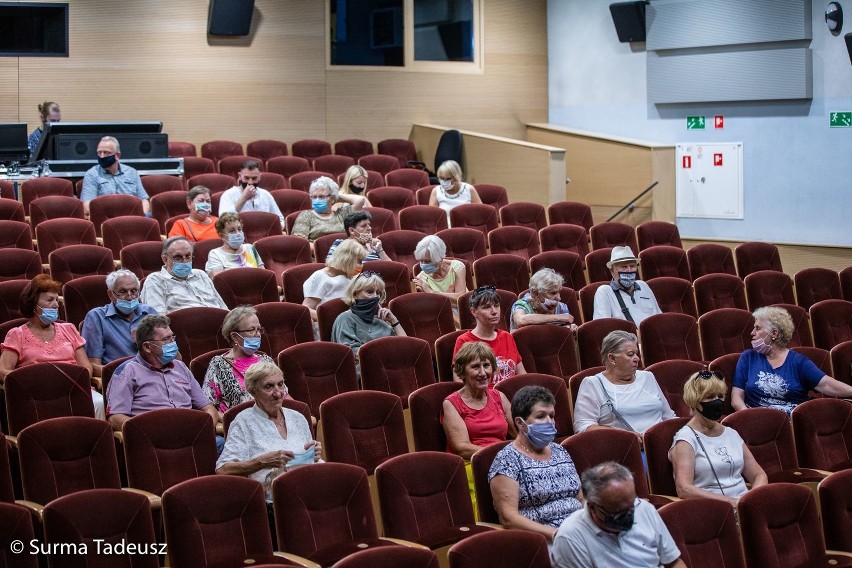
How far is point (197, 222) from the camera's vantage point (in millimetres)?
5297

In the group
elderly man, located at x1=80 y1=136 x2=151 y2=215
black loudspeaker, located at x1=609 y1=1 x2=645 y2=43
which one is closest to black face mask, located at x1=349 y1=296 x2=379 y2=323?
elderly man, located at x1=80 y1=136 x2=151 y2=215

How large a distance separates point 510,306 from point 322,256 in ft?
3.55

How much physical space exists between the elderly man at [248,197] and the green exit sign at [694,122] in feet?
11.6

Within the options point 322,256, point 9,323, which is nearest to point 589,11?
point 322,256

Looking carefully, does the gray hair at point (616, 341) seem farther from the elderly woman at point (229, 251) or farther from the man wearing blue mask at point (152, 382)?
the elderly woman at point (229, 251)

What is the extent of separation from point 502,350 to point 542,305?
1.49 feet

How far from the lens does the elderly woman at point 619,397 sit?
11.7ft

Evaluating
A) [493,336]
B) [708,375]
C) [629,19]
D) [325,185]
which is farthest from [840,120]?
[708,375]

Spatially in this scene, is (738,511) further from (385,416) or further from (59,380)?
(59,380)

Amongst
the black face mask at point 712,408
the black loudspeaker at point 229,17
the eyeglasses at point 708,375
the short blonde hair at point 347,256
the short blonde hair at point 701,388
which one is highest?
the black loudspeaker at point 229,17

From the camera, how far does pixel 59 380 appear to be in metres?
3.40

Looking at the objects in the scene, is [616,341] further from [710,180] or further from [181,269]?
[710,180]

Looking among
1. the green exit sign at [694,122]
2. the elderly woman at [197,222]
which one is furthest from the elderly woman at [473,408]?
the green exit sign at [694,122]

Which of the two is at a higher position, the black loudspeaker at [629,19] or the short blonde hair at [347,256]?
the black loudspeaker at [629,19]
